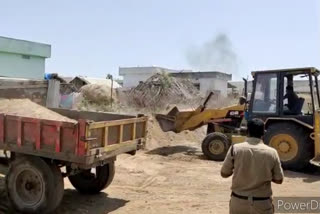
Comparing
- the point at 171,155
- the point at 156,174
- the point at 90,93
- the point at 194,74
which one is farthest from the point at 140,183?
the point at 194,74

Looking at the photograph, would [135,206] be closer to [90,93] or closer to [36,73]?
[90,93]

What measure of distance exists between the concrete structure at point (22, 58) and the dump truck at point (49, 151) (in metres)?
25.7

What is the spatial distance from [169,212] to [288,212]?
1926mm

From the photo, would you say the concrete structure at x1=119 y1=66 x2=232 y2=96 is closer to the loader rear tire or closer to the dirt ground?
the loader rear tire

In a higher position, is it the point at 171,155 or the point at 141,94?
the point at 141,94

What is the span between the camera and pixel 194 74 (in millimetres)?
39406

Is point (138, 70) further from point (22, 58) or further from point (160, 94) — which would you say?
point (160, 94)

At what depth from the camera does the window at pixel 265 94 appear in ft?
34.6

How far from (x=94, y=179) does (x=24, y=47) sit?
26543 millimetres

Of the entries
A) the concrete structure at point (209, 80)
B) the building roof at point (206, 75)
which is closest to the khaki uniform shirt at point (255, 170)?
the concrete structure at point (209, 80)

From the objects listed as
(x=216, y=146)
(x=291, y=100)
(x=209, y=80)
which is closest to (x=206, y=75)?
(x=209, y=80)

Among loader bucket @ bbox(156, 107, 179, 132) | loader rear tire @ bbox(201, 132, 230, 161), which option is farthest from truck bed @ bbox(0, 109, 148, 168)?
loader bucket @ bbox(156, 107, 179, 132)

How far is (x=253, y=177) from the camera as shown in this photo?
159 inches

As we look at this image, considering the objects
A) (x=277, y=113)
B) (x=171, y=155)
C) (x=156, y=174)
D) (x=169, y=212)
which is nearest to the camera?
(x=169, y=212)
